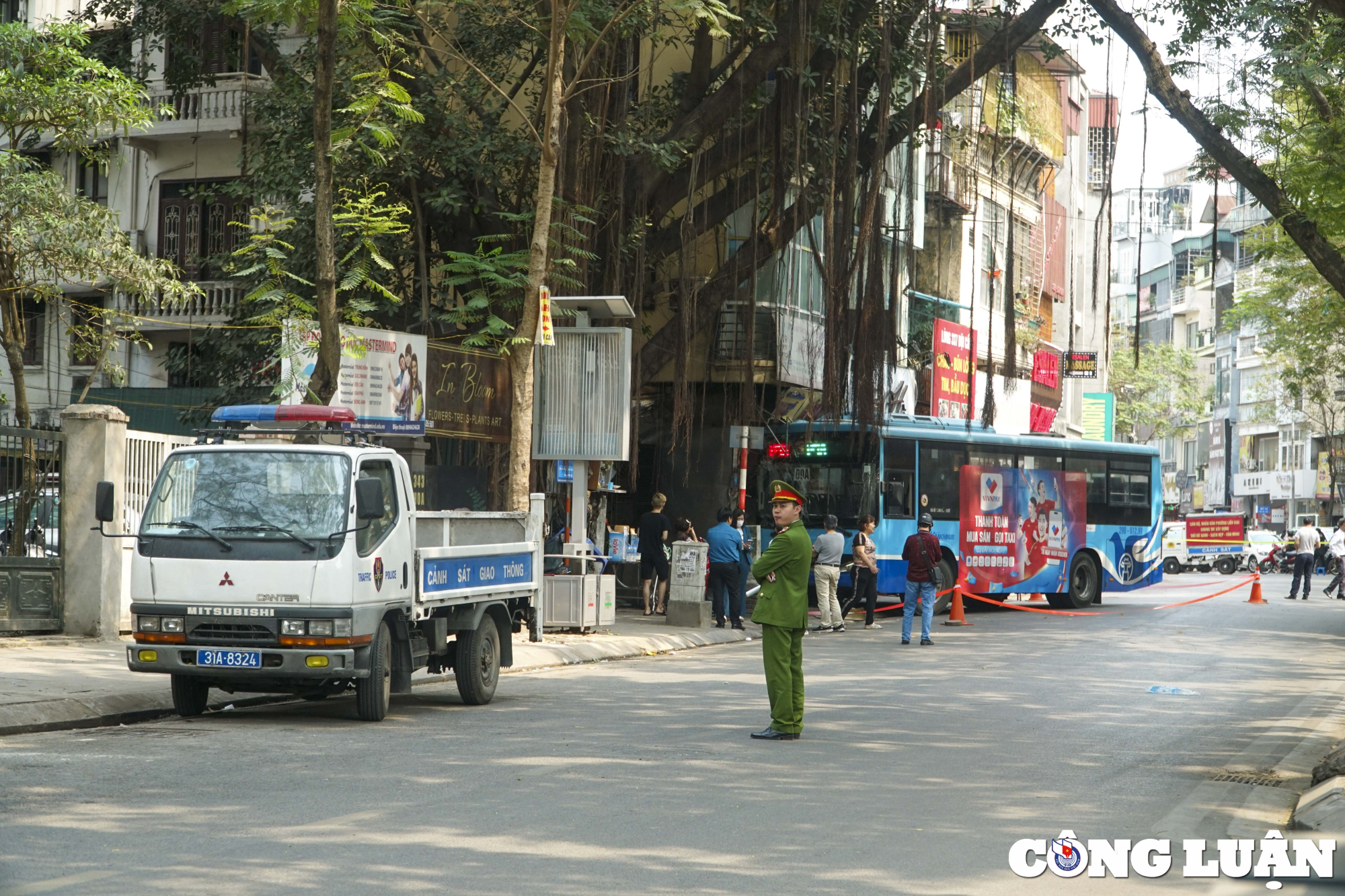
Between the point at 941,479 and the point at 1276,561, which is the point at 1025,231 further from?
the point at 941,479

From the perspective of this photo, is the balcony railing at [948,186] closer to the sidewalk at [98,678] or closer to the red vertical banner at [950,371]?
the red vertical banner at [950,371]

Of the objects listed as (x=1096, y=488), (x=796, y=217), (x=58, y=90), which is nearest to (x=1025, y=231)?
(x=1096, y=488)

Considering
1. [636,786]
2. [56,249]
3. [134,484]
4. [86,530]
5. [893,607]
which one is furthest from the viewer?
[893,607]

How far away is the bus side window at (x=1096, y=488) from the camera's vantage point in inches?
1186

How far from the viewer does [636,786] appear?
8359 millimetres

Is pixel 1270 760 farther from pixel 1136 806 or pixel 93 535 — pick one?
pixel 93 535

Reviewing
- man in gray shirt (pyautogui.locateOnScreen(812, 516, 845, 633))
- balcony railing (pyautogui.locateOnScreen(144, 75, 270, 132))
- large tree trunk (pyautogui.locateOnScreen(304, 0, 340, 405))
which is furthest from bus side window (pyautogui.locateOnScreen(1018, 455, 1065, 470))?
large tree trunk (pyautogui.locateOnScreen(304, 0, 340, 405))

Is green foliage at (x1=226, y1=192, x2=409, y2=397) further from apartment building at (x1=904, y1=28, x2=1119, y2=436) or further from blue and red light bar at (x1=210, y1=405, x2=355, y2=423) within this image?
apartment building at (x1=904, y1=28, x2=1119, y2=436)

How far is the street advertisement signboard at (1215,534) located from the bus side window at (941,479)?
30.2m

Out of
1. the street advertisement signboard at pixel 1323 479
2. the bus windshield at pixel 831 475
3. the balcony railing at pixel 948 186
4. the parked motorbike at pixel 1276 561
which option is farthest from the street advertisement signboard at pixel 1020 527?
the street advertisement signboard at pixel 1323 479

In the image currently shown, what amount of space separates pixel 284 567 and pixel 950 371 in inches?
1072

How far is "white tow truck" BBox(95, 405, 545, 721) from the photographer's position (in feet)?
34.9

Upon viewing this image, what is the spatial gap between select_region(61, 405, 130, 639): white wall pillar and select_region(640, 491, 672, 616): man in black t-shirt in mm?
8740

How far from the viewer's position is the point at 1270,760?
33.7 ft
